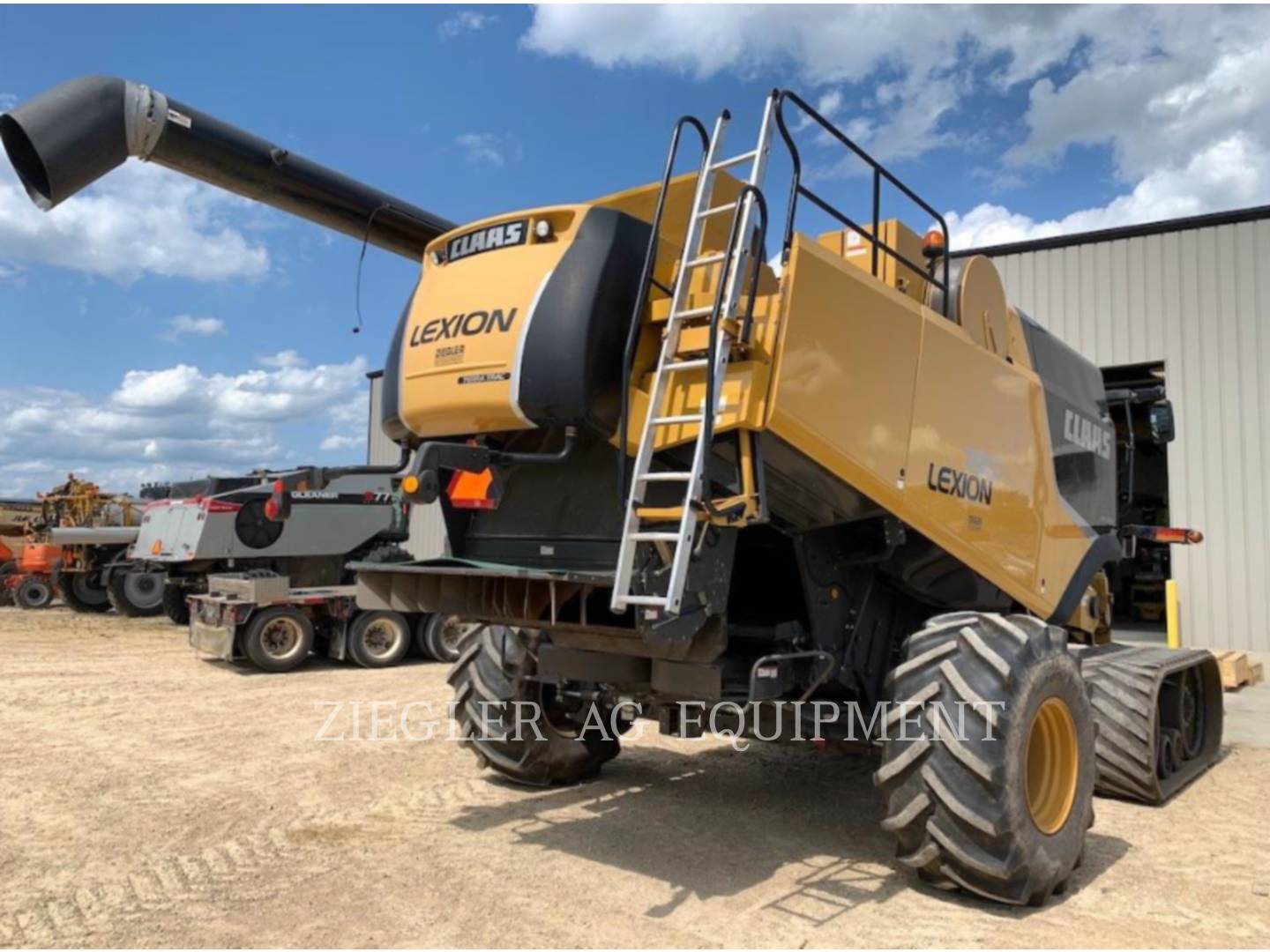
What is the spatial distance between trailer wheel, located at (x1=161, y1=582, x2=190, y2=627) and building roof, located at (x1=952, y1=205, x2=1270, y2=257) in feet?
42.1

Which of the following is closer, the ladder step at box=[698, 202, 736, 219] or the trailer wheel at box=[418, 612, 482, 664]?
the ladder step at box=[698, 202, 736, 219]

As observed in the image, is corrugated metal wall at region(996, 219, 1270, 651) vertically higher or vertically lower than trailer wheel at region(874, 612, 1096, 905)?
higher

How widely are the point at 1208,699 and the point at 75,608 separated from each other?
19642mm

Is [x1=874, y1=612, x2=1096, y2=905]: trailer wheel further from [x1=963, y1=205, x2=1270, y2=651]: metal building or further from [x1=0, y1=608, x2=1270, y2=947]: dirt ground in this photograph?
[x1=963, y1=205, x2=1270, y2=651]: metal building

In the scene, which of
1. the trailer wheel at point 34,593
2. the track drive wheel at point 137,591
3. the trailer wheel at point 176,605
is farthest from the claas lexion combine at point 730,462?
the trailer wheel at point 34,593

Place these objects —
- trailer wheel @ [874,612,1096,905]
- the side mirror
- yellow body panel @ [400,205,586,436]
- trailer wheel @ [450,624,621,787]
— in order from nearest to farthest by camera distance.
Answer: trailer wheel @ [874,612,1096,905] → yellow body panel @ [400,205,586,436] → trailer wheel @ [450,624,621,787] → the side mirror

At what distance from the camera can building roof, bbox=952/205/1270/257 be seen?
1218 cm

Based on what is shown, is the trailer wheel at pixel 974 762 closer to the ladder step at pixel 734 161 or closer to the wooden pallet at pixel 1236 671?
the ladder step at pixel 734 161

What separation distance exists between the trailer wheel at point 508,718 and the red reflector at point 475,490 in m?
1.33

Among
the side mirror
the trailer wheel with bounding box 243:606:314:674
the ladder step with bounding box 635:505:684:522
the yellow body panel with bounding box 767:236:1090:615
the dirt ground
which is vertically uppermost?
the side mirror

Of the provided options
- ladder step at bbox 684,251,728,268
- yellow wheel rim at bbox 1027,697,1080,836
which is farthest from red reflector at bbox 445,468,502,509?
yellow wheel rim at bbox 1027,697,1080,836

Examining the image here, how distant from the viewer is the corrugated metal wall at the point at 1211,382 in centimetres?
1212

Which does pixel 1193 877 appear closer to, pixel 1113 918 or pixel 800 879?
pixel 1113 918

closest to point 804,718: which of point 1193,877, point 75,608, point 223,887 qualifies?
point 1193,877
